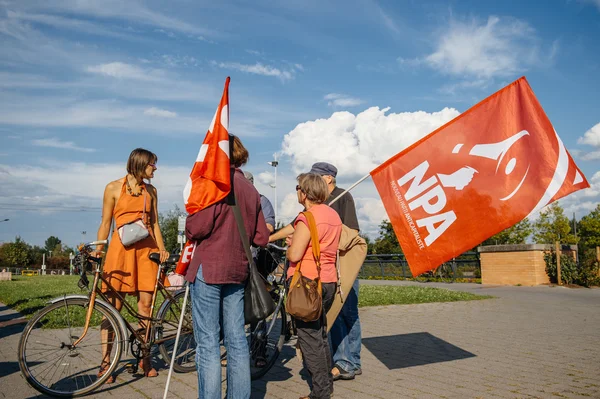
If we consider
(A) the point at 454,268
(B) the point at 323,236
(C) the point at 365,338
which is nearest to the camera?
(B) the point at 323,236

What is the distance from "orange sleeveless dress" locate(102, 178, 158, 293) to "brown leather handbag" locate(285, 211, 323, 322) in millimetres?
1719

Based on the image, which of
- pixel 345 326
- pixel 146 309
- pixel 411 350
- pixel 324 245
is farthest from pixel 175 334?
pixel 411 350

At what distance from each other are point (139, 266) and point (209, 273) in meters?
1.87

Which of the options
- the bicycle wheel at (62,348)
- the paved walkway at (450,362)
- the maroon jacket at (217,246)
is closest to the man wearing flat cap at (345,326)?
the paved walkway at (450,362)

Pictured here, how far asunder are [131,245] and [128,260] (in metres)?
0.15

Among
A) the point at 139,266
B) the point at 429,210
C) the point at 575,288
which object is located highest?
the point at 429,210

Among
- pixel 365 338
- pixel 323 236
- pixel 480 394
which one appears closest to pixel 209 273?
pixel 323 236

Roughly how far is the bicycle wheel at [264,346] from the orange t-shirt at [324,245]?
3.71 ft

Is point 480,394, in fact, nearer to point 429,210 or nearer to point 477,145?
point 429,210

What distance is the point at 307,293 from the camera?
13.3 ft

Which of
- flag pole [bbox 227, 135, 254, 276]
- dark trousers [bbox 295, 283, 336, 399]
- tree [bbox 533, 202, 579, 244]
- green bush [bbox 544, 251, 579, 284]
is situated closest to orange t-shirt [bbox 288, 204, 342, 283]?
dark trousers [bbox 295, 283, 336, 399]

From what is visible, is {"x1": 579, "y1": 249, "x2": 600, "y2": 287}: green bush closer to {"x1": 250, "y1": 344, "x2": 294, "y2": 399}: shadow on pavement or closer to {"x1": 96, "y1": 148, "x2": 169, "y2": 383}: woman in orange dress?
{"x1": 250, "y1": 344, "x2": 294, "y2": 399}: shadow on pavement

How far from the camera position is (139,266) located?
5121 millimetres

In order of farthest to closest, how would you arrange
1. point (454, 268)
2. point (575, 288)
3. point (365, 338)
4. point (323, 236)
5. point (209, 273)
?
point (454, 268)
point (575, 288)
point (365, 338)
point (323, 236)
point (209, 273)
